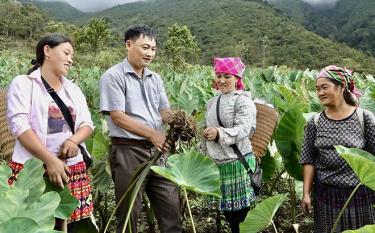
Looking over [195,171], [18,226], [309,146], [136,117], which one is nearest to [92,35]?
[136,117]

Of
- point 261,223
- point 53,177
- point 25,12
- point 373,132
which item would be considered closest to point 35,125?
point 53,177

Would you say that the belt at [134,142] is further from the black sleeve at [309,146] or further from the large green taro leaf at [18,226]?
the large green taro leaf at [18,226]

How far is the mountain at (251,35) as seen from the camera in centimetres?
3700

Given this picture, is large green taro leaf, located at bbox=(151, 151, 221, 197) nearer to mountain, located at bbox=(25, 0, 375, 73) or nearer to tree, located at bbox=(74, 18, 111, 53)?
mountain, located at bbox=(25, 0, 375, 73)

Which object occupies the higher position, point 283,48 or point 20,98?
point 20,98

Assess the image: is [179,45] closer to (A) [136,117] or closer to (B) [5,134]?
(A) [136,117]

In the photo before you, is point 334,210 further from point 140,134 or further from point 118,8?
point 118,8

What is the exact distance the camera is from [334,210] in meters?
2.01

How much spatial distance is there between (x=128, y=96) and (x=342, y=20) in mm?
72075

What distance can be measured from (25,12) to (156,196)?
3672 centimetres

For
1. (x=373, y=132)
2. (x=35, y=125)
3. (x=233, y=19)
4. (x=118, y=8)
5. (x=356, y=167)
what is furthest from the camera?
(x=118, y=8)

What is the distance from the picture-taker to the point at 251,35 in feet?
155

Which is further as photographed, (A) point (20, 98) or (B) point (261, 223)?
(B) point (261, 223)

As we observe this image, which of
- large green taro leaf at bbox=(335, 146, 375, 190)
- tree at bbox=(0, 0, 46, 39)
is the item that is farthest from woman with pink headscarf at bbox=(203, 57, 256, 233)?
tree at bbox=(0, 0, 46, 39)
